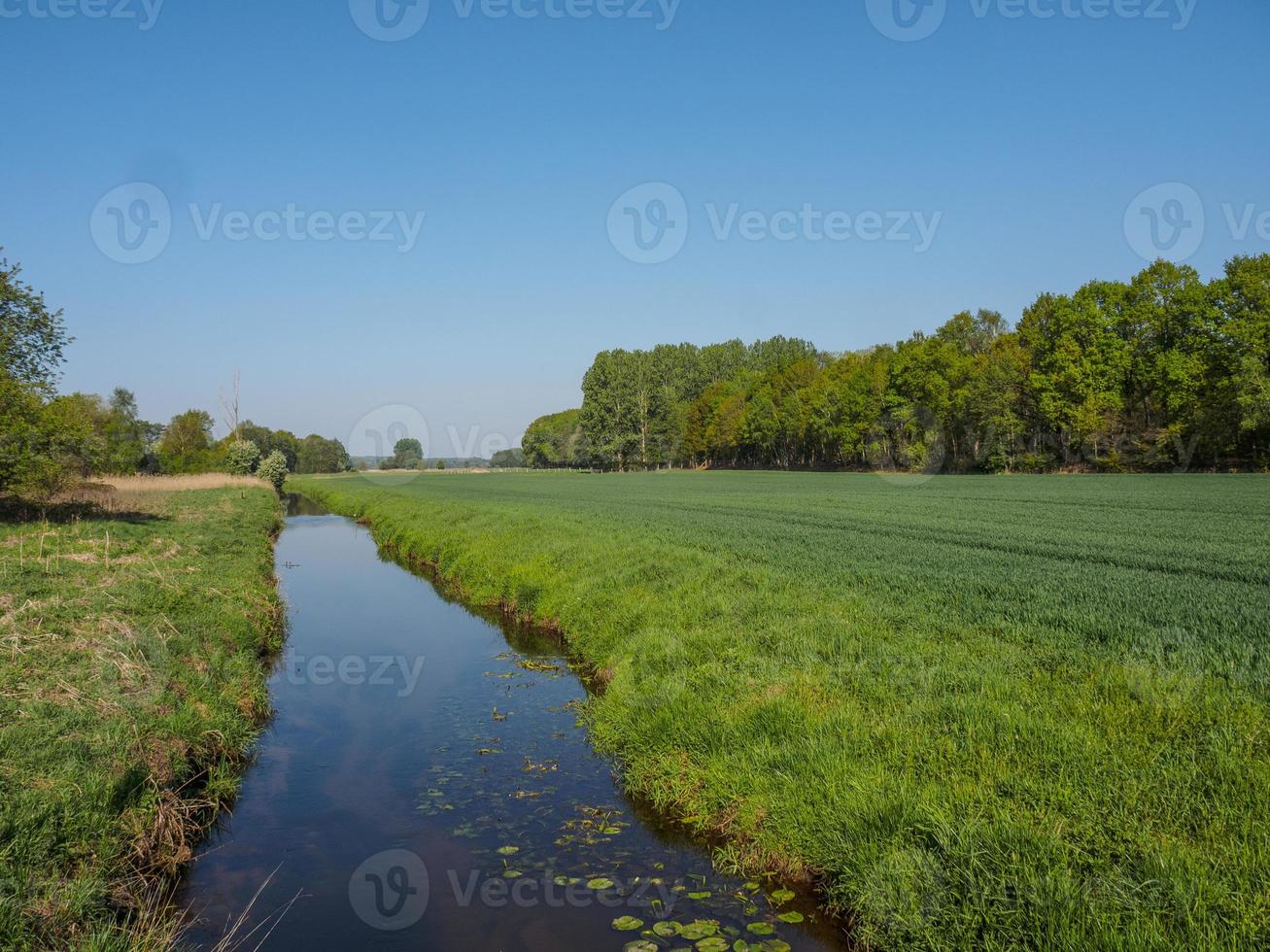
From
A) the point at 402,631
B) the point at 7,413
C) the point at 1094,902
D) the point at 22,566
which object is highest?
the point at 7,413

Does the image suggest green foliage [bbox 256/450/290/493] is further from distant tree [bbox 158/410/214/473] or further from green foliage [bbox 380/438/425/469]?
green foliage [bbox 380/438/425/469]

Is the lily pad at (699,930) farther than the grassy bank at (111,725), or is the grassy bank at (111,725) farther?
the lily pad at (699,930)

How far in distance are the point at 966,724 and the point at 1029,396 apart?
69.9m

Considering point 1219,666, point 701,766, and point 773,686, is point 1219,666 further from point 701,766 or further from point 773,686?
point 701,766

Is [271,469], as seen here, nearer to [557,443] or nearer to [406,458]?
[557,443]

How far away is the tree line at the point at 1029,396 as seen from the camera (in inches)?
2095

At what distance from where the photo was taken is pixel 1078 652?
8562 millimetres

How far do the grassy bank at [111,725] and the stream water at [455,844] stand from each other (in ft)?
1.91

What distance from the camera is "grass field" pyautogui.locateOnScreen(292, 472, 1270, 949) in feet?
15.7

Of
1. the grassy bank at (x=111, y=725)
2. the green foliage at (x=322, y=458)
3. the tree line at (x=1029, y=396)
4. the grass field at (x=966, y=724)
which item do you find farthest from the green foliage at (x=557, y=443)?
the grass field at (x=966, y=724)

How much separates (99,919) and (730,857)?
4.95 metres

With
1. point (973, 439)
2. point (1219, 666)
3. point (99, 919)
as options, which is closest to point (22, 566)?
point (99, 919)

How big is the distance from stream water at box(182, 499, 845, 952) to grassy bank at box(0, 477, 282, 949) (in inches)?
22.9

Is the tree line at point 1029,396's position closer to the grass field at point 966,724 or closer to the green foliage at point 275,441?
the grass field at point 966,724
